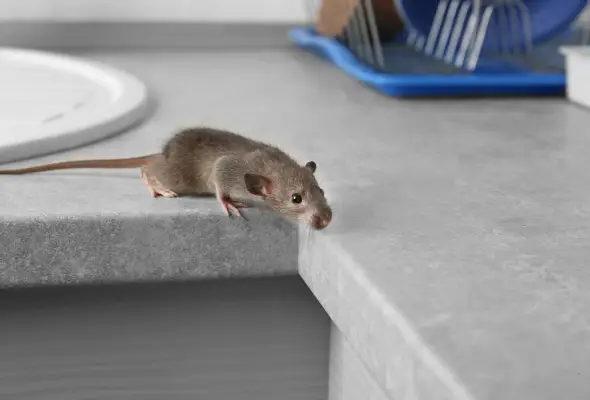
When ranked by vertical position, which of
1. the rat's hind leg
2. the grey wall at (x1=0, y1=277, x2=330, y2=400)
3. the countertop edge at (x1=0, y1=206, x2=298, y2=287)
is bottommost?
the grey wall at (x1=0, y1=277, x2=330, y2=400)

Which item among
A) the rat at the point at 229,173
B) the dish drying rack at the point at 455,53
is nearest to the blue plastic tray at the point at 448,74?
the dish drying rack at the point at 455,53

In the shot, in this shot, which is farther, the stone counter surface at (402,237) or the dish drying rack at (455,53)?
the dish drying rack at (455,53)

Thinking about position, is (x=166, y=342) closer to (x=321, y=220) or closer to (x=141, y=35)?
(x=321, y=220)

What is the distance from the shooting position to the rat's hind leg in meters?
0.65

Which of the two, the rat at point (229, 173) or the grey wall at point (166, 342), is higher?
the rat at point (229, 173)

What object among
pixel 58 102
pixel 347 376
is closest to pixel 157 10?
pixel 58 102

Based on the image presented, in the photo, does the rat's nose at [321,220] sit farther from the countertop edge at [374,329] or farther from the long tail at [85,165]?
the long tail at [85,165]

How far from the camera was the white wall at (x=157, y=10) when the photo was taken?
131 cm

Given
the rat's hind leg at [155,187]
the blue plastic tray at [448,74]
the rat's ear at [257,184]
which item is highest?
the rat's ear at [257,184]

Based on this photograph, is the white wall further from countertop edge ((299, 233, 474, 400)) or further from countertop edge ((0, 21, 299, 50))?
countertop edge ((299, 233, 474, 400))

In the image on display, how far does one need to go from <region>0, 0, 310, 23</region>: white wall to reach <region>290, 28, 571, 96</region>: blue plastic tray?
0.17 meters

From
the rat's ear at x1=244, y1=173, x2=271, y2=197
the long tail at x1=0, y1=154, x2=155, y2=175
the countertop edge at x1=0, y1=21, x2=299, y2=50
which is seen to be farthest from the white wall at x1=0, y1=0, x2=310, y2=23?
the rat's ear at x1=244, y1=173, x2=271, y2=197

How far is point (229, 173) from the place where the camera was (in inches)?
25.6

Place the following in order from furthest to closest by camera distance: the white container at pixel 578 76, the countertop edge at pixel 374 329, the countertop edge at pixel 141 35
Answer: the countertop edge at pixel 141 35
the white container at pixel 578 76
the countertop edge at pixel 374 329
